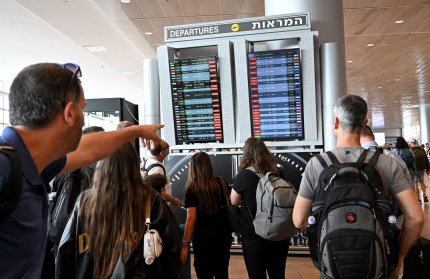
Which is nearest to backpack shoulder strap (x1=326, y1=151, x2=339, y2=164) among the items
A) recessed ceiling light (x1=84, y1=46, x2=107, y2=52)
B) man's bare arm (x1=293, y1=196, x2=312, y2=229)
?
man's bare arm (x1=293, y1=196, x2=312, y2=229)

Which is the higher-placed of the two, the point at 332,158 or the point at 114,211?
the point at 332,158

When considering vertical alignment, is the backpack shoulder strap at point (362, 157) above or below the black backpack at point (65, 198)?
above

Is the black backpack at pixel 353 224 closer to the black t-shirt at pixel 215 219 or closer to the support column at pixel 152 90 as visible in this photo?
the black t-shirt at pixel 215 219

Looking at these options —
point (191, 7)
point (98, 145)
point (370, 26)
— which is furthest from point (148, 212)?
point (370, 26)

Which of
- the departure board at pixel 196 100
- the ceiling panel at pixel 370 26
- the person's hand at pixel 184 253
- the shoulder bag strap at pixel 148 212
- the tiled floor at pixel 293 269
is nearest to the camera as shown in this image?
the shoulder bag strap at pixel 148 212

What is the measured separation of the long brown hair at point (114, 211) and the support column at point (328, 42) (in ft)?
8.92

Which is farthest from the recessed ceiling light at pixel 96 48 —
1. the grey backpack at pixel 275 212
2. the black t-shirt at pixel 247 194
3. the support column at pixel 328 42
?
the grey backpack at pixel 275 212

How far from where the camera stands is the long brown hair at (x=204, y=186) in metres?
3.61

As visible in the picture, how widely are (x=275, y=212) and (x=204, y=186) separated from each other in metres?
0.70

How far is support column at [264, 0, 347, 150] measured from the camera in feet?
14.0

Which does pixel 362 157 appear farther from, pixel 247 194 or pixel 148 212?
pixel 247 194

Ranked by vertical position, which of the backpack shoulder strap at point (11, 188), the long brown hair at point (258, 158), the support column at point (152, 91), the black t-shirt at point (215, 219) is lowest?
the black t-shirt at point (215, 219)

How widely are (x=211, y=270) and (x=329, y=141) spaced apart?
1793 mm

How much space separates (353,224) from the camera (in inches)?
76.2
